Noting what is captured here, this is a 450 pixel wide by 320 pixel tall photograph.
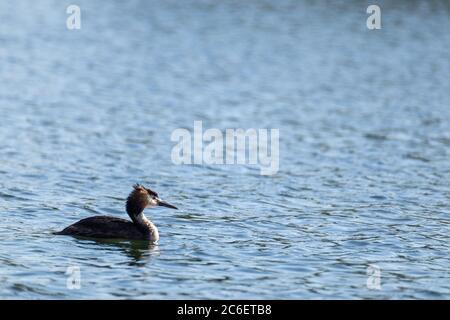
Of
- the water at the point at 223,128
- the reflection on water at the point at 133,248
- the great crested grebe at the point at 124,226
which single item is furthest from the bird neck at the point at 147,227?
the water at the point at 223,128

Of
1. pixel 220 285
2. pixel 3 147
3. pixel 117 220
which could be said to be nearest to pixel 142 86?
pixel 3 147

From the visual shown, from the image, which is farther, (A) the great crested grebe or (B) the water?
(A) the great crested grebe

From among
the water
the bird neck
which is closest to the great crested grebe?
the bird neck

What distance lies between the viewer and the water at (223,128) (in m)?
18.4

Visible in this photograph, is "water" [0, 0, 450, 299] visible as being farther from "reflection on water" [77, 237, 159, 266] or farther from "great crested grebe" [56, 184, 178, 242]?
"great crested grebe" [56, 184, 178, 242]

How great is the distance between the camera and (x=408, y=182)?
26.4 metres

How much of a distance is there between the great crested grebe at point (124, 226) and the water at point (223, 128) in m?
0.23

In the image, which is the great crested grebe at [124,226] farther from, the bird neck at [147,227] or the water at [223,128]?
the water at [223,128]

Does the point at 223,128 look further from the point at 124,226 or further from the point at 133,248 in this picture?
the point at 133,248

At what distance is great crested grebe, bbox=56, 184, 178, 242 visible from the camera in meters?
19.8

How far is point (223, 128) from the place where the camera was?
3228 cm

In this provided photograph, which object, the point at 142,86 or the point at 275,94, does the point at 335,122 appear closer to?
the point at 275,94

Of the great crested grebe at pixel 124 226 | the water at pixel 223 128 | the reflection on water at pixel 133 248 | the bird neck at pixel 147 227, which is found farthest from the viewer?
the bird neck at pixel 147 227
